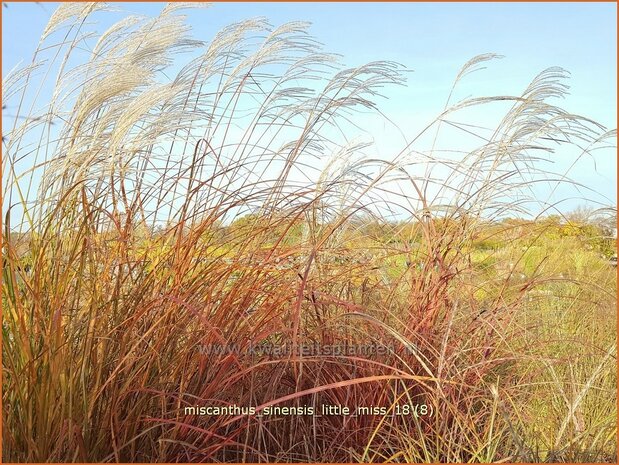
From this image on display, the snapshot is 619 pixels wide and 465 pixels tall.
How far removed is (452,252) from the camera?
3039 millimetres

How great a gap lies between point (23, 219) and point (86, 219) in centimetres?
32

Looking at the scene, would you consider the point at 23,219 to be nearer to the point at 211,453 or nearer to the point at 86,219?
the point at 86,219

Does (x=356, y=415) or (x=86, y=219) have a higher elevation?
(x=86, y=219)

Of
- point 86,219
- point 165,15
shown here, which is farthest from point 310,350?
point 165,15

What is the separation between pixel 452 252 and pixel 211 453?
1.44 metres

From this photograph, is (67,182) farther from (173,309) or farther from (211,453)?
(211,453)

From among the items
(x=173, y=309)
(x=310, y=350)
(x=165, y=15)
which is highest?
(x=165, y=15)

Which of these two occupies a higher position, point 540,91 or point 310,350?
point 540,91

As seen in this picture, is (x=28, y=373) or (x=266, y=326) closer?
(x=28, y=373)

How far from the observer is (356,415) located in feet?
8.59

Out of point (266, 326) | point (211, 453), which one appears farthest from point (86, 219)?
point (211, 453)

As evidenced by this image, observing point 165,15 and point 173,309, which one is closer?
point 173,309

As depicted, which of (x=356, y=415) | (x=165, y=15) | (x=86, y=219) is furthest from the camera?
(x=165, y=15)

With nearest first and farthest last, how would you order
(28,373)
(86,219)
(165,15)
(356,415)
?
(28,373)
(86,219)
(356,415)
(165,15)
